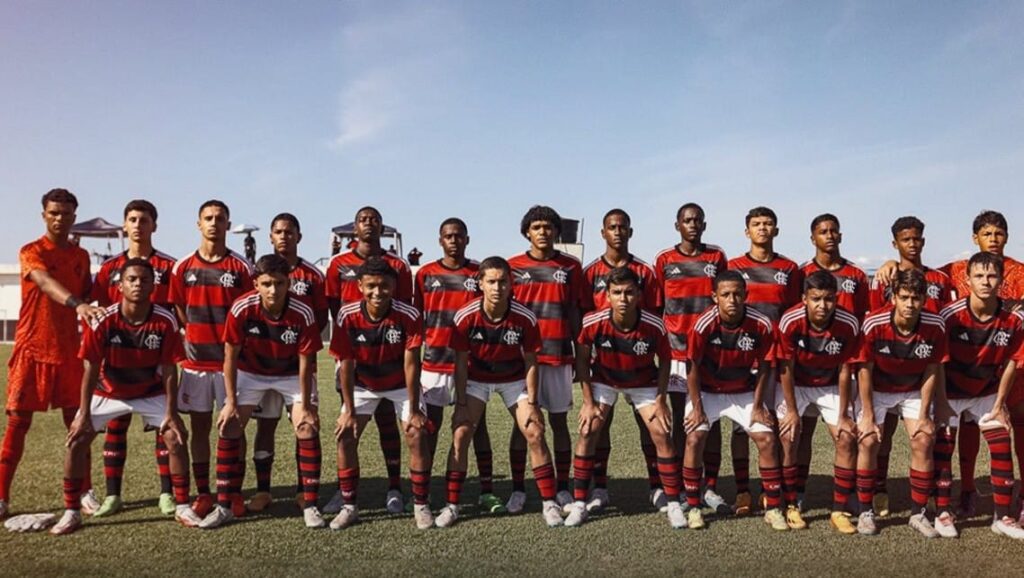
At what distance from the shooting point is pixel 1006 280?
5320 mm

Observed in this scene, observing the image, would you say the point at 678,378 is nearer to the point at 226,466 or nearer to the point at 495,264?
the point at 495,264

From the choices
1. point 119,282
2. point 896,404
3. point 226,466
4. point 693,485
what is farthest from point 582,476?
point 119,282

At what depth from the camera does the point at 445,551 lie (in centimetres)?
424

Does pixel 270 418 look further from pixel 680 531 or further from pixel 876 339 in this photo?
pixel 876 339

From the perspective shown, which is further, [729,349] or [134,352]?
[729,349]

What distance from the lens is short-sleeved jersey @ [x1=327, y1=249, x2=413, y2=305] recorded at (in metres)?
5.68

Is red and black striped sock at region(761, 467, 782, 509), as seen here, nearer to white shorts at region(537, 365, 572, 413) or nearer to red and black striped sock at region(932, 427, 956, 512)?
red and black striped sock at region(932, 427, 956, 512)

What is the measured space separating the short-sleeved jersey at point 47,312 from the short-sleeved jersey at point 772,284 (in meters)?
4.90

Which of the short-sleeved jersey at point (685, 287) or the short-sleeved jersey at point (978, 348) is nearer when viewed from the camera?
the short-sleeved jersey at point (978, 348)

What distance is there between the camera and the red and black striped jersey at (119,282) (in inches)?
206

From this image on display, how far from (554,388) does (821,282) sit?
6.50ft

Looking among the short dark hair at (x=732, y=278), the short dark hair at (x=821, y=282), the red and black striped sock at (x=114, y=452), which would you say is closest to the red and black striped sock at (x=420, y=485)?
the red and black striped sock at (x=114, y=452)

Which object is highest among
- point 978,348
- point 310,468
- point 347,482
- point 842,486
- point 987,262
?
point 987,262

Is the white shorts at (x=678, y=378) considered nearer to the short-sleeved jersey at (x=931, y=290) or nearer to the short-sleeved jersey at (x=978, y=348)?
the short-sleeved jersey at (x=931, y=290)
